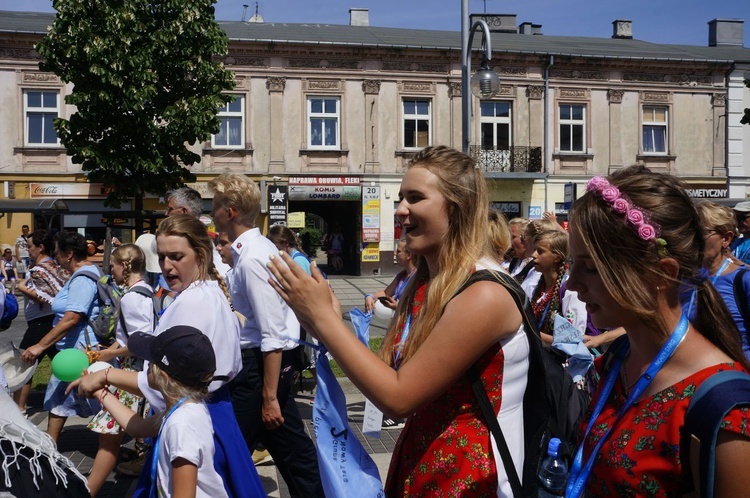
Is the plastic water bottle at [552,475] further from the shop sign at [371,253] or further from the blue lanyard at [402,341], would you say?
the shop sign at [371,253]

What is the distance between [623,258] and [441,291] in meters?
0.56

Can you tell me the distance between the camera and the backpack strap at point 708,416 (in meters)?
1.39

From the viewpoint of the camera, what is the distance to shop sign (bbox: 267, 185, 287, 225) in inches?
1011

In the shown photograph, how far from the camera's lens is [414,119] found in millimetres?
27719

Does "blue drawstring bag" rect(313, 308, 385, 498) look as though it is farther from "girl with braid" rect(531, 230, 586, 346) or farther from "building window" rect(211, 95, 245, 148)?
"building window" rect(211, 95, 245, 148)

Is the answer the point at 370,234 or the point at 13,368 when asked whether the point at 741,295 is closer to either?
the point at 13,368

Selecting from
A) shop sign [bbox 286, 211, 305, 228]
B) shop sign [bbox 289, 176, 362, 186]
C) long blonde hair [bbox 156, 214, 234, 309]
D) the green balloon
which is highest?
shop sign [bbox 289, 176, 362, 186]

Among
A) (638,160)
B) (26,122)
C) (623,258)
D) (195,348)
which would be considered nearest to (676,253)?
(623,258)

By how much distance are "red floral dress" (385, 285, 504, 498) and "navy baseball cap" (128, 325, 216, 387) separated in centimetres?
116

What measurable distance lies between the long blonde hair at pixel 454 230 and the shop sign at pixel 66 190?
25.0 meters

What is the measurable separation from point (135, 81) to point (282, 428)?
1496 cm

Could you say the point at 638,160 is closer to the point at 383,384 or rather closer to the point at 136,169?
the point at 136,169

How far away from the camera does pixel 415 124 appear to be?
27734 millimetres

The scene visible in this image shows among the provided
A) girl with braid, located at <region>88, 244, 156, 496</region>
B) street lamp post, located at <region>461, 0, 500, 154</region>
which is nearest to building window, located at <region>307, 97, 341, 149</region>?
street lamp post, located at <region>461, 0, 500, 154</region>
